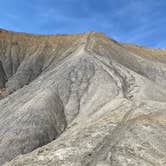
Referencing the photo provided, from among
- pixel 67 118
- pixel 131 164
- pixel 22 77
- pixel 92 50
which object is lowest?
pixel 131 164

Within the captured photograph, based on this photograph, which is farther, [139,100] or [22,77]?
[22,77]

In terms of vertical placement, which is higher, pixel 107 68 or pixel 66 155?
pixel 107 68

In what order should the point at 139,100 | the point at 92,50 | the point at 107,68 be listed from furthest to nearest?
the point at 92,50 → the point at 107,68 → the point at 139,100

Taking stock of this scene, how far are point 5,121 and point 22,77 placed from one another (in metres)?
37.2

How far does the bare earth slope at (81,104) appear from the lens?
36.0 metres

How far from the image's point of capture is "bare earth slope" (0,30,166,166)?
35969 mm

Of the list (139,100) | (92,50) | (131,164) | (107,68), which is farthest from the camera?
(92,50)

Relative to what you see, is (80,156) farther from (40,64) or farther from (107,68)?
(40,64)

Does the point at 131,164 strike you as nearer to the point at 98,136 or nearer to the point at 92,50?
the point at 98,136

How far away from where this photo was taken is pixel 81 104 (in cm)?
→ 6175

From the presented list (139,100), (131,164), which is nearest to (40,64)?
(139,100)

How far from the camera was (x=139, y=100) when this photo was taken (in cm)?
5344

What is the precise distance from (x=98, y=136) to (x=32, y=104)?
849 inches

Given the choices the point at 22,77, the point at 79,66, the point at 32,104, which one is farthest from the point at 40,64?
the point at 32,104
